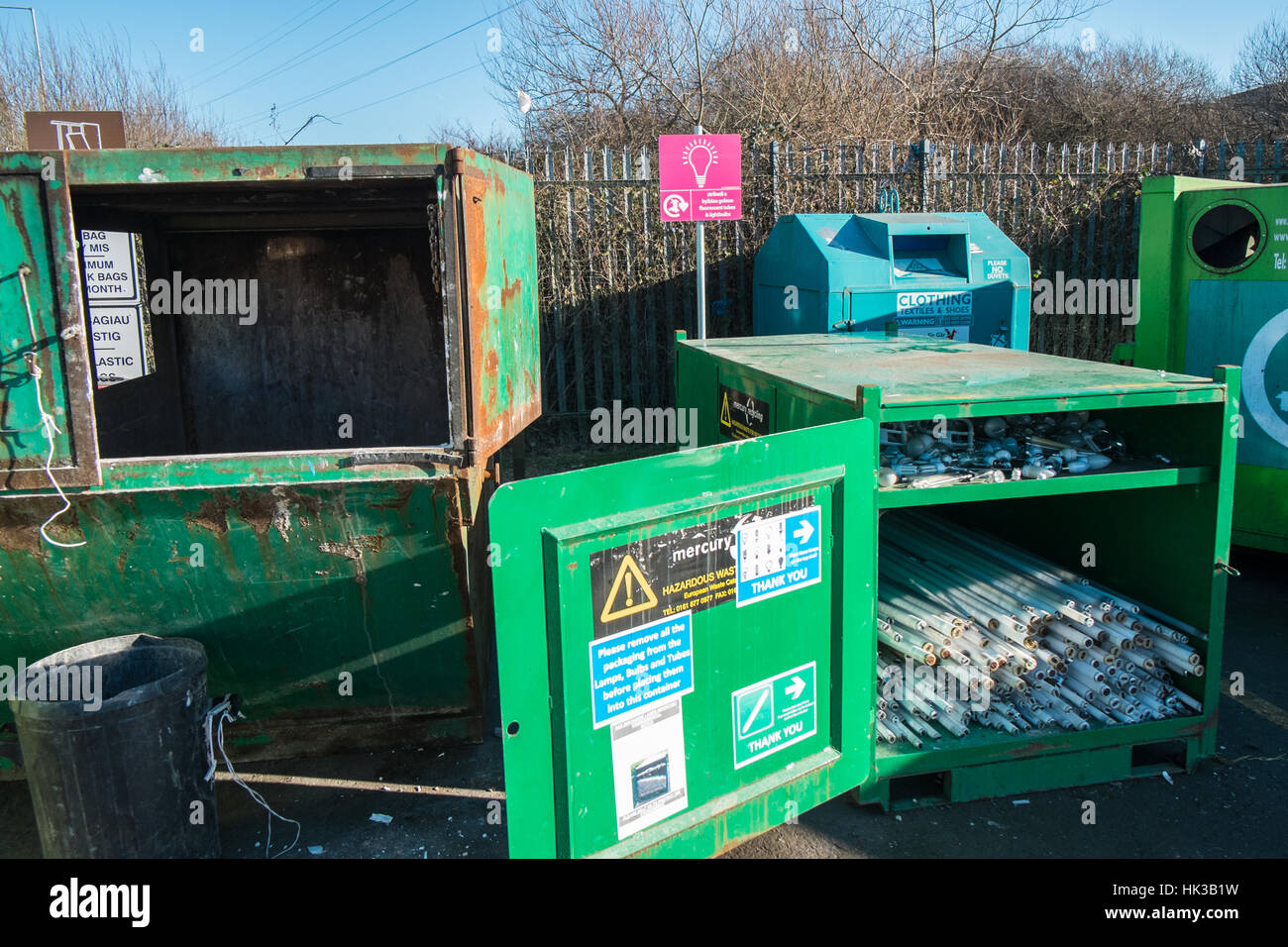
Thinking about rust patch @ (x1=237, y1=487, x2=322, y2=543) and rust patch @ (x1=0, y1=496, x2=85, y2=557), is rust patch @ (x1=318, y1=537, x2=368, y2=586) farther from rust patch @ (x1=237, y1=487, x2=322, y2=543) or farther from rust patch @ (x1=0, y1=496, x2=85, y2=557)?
rust patch @ (x1=0, y1=496, x2=85, y2=557)

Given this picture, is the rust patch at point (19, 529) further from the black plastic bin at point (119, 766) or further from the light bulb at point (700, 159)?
the light bulb at point (700, 159)

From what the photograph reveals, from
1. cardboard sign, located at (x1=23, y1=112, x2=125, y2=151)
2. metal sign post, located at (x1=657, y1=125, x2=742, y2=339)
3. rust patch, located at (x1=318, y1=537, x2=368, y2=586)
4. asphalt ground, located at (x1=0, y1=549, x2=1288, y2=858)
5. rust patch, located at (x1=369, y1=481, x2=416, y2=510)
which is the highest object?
A: cardboard sign, located at (x1=23, y1=112, x2=125, y2=151)

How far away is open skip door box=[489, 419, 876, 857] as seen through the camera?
2375 mm

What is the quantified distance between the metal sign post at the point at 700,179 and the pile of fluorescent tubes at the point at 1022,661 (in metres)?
3.94

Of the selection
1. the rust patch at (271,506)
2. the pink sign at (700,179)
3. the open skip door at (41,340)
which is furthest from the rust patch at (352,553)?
the pink sign at (700,179)

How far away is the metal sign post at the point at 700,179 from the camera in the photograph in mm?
7285

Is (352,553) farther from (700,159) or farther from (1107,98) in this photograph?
(1107,98)

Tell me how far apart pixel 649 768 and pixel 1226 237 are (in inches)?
194

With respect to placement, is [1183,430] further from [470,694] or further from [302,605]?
[302,605]

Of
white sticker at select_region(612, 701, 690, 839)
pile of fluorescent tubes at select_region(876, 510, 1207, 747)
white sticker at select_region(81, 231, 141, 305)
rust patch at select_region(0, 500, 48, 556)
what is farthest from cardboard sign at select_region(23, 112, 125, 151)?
pile of fluorescent tubes at select_region(876, 510, 1207, 747)

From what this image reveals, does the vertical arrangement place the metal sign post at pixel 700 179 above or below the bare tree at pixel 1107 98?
below

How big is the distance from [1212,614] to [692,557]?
7.53 feet

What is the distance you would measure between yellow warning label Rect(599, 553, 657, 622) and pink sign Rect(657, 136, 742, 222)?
5.26 m

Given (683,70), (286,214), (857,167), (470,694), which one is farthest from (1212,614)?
(683,70)
